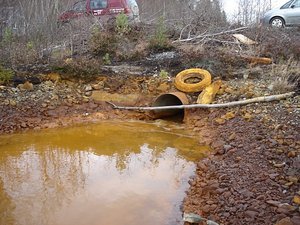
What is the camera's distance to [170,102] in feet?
28.6

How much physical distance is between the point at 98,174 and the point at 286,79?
14.1 ft

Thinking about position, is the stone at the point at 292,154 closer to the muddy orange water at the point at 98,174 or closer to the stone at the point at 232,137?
the stone at the point at 232,137

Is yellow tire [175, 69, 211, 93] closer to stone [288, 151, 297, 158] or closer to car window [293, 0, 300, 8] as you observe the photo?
stone [288, 151, 297, 158]

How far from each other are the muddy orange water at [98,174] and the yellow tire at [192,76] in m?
0.99

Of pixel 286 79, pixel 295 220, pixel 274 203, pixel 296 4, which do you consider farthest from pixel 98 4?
pixel 295 220

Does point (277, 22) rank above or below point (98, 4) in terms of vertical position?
below

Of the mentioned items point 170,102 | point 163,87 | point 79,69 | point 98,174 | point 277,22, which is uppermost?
point 277,22

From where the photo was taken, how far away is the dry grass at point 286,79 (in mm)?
7453

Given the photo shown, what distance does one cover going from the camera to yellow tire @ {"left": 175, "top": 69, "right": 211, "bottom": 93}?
27.0 feet

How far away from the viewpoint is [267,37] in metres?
10.4

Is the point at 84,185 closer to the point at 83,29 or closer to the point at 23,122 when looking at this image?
the point at 23,122

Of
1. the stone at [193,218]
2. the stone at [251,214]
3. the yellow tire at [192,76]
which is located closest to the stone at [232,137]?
the yellow tire at [192,76]

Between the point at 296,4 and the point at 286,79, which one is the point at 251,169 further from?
the point at 296,4

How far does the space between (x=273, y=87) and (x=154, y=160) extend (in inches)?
121
